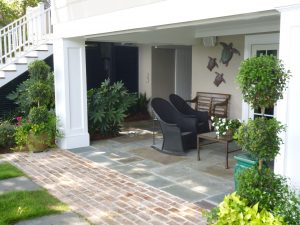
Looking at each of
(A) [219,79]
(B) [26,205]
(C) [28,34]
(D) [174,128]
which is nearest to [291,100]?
(B) [26,205]

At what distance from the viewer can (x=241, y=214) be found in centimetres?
286

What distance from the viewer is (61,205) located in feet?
14.7

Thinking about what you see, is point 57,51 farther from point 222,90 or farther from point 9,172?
point 222,90

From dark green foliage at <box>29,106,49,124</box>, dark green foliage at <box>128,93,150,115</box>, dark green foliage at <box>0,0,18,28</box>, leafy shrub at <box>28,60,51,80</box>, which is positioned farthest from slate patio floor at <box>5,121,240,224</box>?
dark green foliage at <box>0,0,18,28</box>

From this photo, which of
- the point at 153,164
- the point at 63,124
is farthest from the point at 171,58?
the point at 153,164

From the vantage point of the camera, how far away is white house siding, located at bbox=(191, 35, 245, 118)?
8641 mm

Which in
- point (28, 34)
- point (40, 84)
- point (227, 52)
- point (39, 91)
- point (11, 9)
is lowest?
point (39, 91)

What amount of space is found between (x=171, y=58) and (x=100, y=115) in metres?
4.86

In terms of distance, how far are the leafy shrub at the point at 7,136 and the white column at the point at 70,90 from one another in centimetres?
108

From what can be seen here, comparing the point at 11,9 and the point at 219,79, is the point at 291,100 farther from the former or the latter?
the point at 11,9

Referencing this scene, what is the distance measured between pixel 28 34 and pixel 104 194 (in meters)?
6.73

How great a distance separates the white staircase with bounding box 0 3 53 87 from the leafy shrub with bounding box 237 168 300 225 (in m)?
7.85

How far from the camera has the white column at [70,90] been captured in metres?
7.45

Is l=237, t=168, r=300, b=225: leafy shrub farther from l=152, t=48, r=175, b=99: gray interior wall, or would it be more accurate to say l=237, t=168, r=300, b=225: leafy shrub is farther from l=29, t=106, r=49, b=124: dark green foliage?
l=152, t=48, r=175, b=99: gray interior wall
